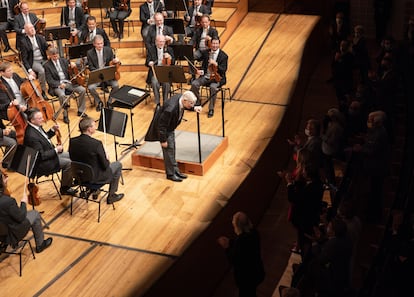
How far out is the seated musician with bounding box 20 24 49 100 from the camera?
29.3ft

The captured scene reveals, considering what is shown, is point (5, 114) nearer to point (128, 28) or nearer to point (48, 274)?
point (48, 274)

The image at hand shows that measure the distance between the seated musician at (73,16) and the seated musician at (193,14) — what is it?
1.57 metres

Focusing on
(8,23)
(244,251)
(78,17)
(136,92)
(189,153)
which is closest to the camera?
(244,251)

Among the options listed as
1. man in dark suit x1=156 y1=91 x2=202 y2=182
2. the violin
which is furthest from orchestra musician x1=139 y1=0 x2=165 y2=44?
man in dark suit x1=156 y1=91 x2=202 y2=182

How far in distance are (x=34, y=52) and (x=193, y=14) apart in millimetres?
2434

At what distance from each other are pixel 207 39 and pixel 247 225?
440 cm

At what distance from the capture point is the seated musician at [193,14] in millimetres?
9781

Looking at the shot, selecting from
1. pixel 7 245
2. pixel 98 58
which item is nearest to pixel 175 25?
pixel 98 58

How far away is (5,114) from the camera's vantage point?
7.76 metres

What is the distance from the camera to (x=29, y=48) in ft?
29.3

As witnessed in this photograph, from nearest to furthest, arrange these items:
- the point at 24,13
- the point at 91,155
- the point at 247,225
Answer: the point at 247,225, the point at 91,155, the point at 24,13

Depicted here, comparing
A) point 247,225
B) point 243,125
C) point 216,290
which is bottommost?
point 216,290

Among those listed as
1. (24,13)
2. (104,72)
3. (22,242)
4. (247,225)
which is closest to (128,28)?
(24,13)

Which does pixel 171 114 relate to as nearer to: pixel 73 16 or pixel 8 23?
pixel 73 16
